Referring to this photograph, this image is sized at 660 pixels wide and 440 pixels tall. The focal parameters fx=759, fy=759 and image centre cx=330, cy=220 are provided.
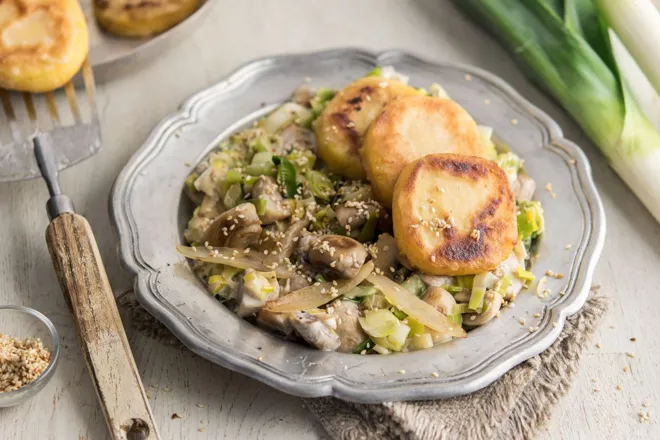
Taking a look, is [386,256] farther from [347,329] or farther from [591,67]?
[591,67]

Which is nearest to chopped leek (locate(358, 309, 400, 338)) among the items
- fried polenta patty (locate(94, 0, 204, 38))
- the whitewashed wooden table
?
the whitewashed wooden table

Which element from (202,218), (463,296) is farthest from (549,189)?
(202,218)

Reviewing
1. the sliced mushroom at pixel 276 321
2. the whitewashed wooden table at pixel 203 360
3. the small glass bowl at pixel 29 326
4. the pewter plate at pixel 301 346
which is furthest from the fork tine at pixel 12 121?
the sliced mushroom at pixel 276 321

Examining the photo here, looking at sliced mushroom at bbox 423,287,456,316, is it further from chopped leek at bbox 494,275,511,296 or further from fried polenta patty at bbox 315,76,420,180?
fried polenta patty at bbox 315,76,420,180

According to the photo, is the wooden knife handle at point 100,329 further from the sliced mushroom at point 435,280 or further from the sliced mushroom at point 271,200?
the sliced mushroom at point 435,280

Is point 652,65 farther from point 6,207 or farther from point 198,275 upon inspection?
point 6,207

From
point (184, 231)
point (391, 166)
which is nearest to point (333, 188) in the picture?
point (391, 166)
